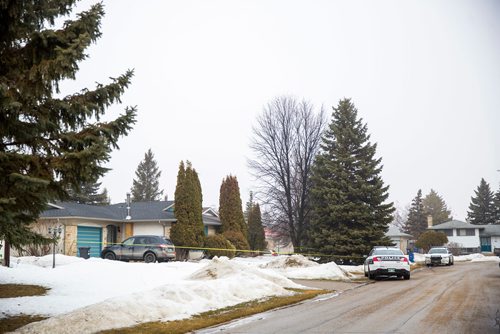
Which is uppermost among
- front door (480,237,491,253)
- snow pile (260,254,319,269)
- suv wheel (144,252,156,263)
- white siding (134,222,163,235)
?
white siding (134,222,163,235)

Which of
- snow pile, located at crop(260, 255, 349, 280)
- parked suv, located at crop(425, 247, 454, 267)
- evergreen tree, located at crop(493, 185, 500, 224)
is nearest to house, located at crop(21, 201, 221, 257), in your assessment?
snow pile, located at crop(260, 255, 349, 280)

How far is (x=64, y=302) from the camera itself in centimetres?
1259

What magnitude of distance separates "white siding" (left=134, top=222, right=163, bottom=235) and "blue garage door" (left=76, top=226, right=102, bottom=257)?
10.5ft

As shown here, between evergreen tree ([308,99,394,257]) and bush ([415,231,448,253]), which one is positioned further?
bush ([415,231,448,253])

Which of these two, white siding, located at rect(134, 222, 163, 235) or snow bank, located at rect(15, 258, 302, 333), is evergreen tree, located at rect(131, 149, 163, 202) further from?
snow bank, located at rect(15, 258, 302, 333)

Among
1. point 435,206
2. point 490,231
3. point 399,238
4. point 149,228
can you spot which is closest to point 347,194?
point 149,228

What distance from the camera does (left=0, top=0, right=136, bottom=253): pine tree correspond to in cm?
880

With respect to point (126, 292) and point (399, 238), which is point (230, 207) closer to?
point (126, 292)

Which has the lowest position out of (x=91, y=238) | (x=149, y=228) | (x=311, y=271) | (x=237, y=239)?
(x=311, y=271)

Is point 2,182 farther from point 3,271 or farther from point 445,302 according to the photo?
point 445,302

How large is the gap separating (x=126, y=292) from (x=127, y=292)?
31 mm

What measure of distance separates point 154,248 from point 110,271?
35.4 ft

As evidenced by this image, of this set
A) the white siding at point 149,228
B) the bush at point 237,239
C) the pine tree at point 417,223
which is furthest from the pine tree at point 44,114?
the pine tree at point 417,223

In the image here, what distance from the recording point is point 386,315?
11586 millimetres
